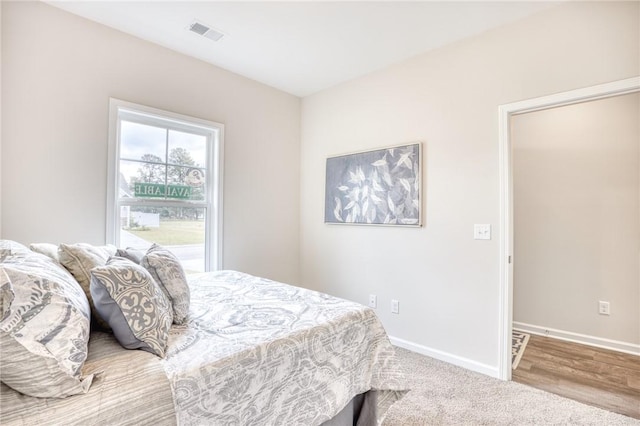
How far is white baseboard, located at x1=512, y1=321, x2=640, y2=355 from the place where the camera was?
9.26 ft

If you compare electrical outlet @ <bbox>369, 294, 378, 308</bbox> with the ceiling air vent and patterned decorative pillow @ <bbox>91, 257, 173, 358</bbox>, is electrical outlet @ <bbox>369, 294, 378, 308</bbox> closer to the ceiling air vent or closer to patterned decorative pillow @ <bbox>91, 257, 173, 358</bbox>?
patterned decorative pillow @ <bbox>91, 257, 173, 358</bbox>

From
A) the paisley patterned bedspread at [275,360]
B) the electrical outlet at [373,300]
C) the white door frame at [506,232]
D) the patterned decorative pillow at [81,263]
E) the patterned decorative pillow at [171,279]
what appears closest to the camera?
the paisley patterned bedspread at [275,360]

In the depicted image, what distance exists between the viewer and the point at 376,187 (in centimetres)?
301

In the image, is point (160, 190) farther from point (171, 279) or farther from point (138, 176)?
point (171, 279)

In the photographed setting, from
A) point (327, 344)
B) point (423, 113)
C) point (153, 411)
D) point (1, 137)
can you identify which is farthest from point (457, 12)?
point (1, 137)


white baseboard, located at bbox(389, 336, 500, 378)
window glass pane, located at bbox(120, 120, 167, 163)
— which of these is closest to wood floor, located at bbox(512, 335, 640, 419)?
white baseboard, located at bbox(389, 336, 500, 378)

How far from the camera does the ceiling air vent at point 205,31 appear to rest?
2.35 metres

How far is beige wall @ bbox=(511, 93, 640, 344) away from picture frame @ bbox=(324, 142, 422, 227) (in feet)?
5.08

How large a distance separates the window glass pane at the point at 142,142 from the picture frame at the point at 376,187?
1.67 meters

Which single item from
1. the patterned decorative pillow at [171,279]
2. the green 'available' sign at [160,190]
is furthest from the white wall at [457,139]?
the patterned decorative pillow at [171,279]

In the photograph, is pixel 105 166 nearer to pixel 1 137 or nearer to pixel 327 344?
pixel 1 137

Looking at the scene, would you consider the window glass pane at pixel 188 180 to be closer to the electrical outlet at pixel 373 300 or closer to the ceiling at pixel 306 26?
the ceiling at pixel 306 26

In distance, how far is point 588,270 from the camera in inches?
120

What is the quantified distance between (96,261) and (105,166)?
132 centimetres
